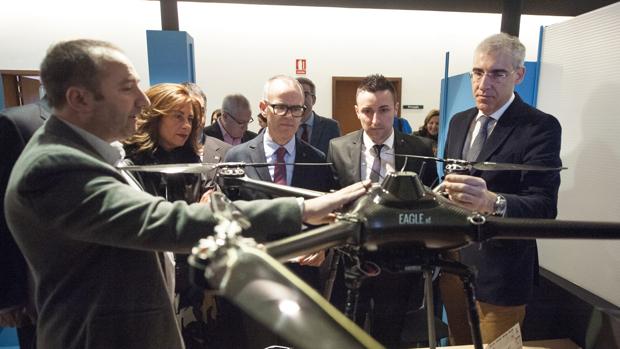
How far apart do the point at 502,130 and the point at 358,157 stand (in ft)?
2.37

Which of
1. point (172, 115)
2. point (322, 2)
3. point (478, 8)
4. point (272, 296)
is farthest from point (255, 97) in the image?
point (272, 296)

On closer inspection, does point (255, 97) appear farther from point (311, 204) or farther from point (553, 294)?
point (311, 204)

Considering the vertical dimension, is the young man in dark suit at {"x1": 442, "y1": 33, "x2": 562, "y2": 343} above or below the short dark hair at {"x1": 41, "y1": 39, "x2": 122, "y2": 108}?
below

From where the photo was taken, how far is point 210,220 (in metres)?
1.01

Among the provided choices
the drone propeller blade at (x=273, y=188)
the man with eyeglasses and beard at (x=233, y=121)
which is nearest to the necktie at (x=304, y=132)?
the man with eyeglasses and beard at (x=233, y=121)

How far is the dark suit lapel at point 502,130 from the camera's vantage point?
1.81m

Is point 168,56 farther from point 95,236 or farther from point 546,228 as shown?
point 546,228

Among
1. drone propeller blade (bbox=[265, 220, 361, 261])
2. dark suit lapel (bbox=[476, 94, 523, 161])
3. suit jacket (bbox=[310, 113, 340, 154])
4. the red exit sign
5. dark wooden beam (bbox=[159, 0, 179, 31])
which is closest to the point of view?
drone propeller blade (bbox=[265, 220, 361, 261])

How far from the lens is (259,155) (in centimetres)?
227

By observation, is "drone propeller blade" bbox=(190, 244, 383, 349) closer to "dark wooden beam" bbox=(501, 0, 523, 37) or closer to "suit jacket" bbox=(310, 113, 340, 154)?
"suit jacket" bbox=(310, 113, 340, 154)

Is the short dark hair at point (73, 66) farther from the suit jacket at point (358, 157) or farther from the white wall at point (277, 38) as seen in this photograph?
the white wall at point (277, 38)

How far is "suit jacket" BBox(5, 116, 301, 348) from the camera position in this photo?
101 centimetres

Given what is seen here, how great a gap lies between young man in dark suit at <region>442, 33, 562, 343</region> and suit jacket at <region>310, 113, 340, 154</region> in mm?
2038

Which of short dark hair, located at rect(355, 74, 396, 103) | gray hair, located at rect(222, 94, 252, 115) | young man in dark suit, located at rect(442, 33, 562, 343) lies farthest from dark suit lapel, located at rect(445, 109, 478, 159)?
gray hair, located at rect(222, 94, 252, 115)
